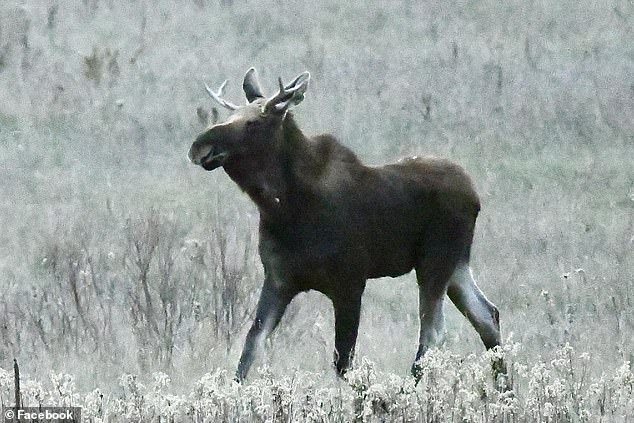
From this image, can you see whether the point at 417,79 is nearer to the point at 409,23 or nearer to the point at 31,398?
the point at 409,23

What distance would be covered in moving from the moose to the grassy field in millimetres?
468

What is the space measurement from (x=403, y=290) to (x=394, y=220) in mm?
3577

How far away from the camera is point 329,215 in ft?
27.6

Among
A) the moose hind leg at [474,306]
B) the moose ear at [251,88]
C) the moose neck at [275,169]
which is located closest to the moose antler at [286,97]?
the moose neck at [275,169]

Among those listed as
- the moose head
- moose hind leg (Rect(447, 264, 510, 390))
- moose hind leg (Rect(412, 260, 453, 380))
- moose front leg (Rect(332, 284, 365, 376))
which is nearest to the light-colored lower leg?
moose hind leg (Rect(412, 260, 453, 380))

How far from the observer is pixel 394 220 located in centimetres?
866

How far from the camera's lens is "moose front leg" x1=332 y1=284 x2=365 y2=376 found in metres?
8.41

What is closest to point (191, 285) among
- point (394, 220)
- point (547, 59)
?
point (394, 220)

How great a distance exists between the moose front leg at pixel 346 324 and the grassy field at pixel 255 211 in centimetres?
17

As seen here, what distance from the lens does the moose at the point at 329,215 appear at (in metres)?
8.25

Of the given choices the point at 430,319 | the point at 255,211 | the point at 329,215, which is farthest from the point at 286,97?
the point at 255,211

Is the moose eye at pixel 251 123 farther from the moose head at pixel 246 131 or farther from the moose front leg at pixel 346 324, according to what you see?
the moose front leg at pixel 346 324

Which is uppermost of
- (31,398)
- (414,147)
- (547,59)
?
(547,59)

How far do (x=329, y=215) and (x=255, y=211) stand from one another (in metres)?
6.27
